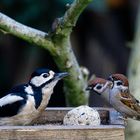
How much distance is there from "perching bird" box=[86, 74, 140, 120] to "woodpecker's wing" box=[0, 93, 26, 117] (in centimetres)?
54

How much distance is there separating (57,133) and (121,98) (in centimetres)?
76

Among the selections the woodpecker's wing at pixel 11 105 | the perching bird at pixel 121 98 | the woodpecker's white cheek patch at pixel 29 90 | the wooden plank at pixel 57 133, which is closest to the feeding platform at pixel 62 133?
the wooden plank at pixel 57 133

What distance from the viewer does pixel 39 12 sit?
7.50m

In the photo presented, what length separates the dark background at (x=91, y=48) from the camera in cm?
808

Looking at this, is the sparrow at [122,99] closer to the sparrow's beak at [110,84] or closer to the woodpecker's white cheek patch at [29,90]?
the sparrow's beak at [110,84]

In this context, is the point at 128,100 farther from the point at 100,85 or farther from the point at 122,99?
the point at 100,85

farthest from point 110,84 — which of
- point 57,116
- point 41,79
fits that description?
point 41,79

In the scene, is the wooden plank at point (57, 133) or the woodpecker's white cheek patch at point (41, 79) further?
the woodpecker's white cheek patch at point (41, 79)

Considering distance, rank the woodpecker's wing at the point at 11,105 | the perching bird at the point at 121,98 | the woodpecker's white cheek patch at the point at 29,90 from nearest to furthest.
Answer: the woodpecker's wing at the point at 11,105 < the woodpecker's white cheek patch at the point at 29,90 < the perching bird at the point at 121,98

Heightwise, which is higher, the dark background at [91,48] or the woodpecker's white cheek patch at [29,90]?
Result: the dark background at [91,48]

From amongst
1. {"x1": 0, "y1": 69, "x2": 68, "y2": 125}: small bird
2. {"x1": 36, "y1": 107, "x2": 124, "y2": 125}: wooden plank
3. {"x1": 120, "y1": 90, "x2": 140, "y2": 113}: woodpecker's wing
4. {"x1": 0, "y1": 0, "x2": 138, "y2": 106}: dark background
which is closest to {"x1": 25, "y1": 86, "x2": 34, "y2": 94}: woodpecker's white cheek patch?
{"x1": 0, "y1": 69, "x2": 68, "y2": 125}: small bird

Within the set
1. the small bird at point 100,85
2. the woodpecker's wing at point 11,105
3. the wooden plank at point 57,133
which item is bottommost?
the wooden plank at point 57,133

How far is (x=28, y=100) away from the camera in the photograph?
4137 millimetres

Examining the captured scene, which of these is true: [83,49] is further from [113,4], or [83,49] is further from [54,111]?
[54,111]
